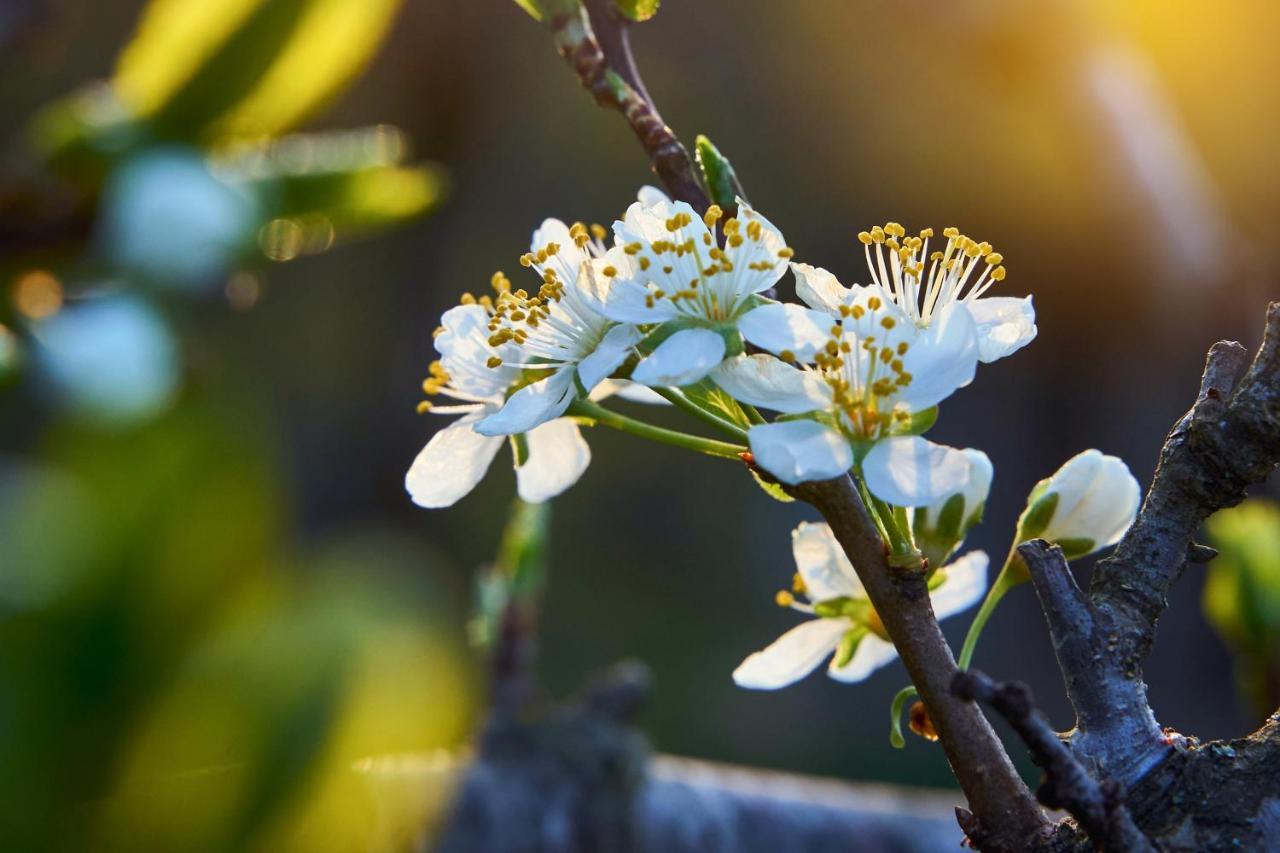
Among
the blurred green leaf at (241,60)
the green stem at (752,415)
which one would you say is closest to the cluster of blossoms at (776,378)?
the green stem at (752,415)

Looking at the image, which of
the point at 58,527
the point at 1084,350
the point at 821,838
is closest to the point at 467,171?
the point at 1084,350

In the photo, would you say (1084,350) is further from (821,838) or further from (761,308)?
(761,308)

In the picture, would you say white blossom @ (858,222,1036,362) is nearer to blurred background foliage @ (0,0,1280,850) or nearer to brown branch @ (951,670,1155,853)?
brown branch @ (951,670,1155,853)

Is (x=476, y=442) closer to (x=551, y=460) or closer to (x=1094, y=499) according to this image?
(x=551, y=460)

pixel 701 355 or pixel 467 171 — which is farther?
pixel 467 171

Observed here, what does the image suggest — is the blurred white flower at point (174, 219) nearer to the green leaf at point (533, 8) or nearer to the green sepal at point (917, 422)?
the green leaf at point (533, 8)

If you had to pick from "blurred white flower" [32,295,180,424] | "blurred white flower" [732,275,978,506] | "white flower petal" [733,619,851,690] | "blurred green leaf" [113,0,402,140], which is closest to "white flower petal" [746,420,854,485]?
"blurred white flower" [732,275,978,506]
